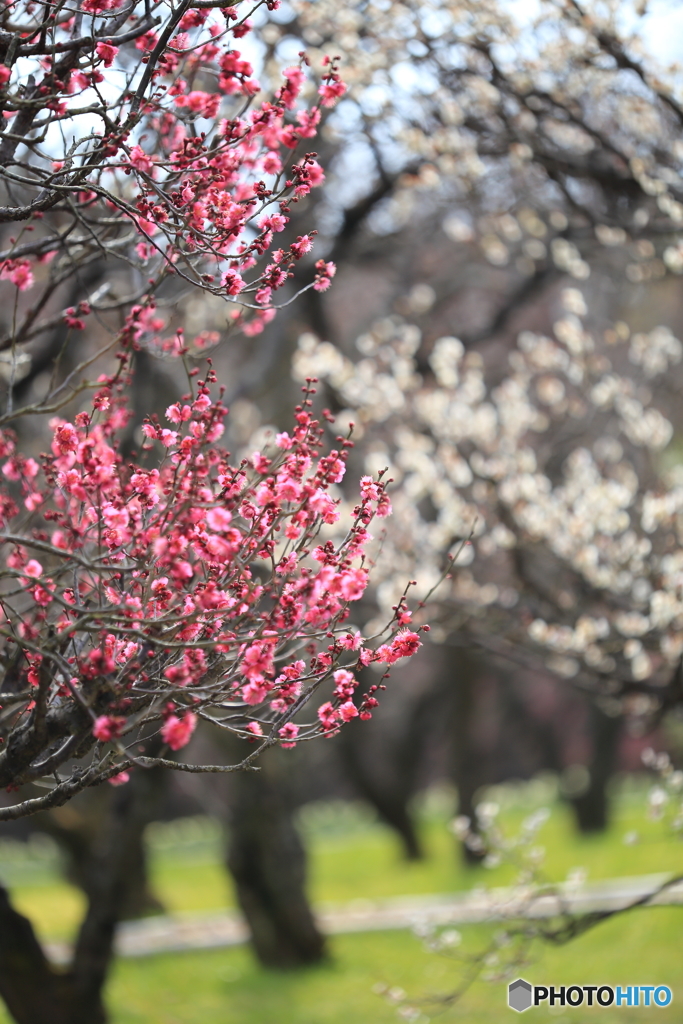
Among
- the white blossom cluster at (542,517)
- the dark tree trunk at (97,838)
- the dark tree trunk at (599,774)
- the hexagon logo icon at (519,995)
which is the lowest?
the dark tree trunk at (599,774)

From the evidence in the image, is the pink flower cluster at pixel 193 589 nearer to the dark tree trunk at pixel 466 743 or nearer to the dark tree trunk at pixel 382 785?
the dark tree trunk at pixel 466 743

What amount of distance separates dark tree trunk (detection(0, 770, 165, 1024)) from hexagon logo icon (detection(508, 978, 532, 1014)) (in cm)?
302

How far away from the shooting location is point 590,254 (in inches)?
381

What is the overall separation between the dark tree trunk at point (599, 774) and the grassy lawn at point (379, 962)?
274mm

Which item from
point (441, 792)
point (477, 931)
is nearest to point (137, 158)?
point (477, 931)

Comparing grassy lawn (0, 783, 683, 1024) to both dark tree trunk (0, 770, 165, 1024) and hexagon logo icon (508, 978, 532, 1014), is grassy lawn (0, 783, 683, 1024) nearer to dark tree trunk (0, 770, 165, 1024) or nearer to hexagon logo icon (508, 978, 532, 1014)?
hexagon logo icon (508, 978, 532, 1014)

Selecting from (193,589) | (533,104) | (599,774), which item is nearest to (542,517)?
(533,104)

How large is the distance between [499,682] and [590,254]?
405 inches

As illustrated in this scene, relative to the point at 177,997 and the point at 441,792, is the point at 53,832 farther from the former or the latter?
the point at 441,792

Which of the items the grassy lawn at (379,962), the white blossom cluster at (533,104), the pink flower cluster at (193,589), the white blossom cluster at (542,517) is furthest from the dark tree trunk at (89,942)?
the white blossom cluster at (533,104)

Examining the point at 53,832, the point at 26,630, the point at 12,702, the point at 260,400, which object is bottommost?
the point at 53,832

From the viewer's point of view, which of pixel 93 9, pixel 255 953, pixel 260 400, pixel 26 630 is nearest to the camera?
pixel 26 630

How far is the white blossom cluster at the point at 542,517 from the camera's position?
7215 millimetres

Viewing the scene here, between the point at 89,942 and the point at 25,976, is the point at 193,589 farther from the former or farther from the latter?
the point at 89,942
